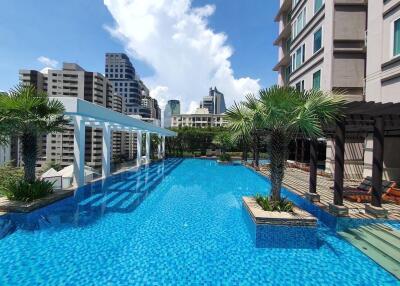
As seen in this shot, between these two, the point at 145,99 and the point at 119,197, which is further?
the point at 145,99

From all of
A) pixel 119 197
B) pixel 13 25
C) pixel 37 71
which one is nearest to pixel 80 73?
pixel 37 71

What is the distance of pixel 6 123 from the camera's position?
8.30m

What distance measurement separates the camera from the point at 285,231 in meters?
6.50

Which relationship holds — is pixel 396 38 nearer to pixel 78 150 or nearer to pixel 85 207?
pixel 85 207

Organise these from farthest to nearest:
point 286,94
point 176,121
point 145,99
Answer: point 145,99
point 176,121
point 286,94

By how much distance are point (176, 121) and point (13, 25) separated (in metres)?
104

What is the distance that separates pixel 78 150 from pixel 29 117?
11.1 feet

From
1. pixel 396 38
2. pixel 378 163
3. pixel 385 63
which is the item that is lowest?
pixel 378 163

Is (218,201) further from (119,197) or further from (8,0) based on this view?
(8,0)

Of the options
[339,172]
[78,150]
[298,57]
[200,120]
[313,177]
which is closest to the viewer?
[339,172]

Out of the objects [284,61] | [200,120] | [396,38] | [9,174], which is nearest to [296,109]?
[396,38]

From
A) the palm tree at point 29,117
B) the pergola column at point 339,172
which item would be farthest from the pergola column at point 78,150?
the pergola column at point 339,172

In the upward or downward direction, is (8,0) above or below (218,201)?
above

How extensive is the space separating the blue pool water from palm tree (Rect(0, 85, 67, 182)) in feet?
7.85
